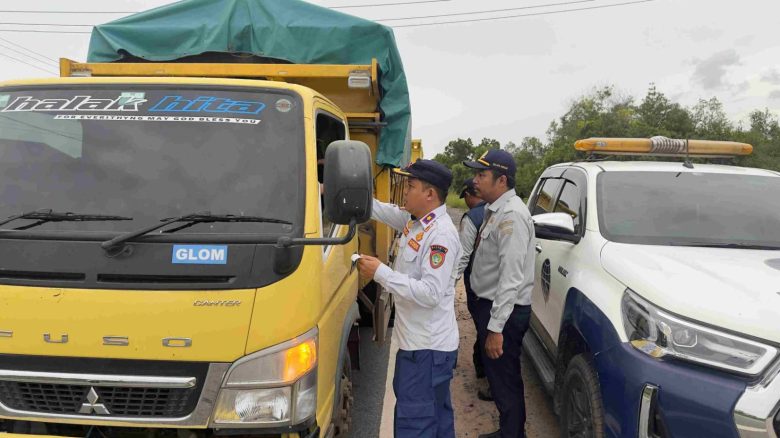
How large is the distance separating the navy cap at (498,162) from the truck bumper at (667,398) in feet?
4.70

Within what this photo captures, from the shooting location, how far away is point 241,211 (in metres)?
2.22

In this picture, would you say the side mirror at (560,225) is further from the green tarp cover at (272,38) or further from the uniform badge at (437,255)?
the green tarp cover at (272,38)

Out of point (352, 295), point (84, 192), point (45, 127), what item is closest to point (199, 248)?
point (84, 192)

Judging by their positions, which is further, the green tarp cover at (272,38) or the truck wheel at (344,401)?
the green tarp cover at (272,38)

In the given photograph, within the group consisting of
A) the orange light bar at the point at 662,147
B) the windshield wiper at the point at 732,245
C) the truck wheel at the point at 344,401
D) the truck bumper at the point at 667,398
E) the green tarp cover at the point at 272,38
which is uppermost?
the green tarp cover at the point at 272,38

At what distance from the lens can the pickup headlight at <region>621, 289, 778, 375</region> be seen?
199 centimetres

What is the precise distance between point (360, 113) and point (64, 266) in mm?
2442

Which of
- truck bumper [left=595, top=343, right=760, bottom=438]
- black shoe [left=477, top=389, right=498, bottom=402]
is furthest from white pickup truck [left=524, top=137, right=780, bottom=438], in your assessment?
black shoe [left=477, top=389, right=498, bottom=402]

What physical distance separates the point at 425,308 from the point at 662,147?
8.78ft

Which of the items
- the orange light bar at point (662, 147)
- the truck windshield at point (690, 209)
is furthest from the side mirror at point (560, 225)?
the orange light bar at point (662, 147)

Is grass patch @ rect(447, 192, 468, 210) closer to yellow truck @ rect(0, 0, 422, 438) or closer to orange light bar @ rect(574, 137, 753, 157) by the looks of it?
orange light bar @ rect(574, 137, 753, 157)

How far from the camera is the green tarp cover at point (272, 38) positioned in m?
3.94

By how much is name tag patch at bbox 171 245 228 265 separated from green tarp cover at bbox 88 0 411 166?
228 cm

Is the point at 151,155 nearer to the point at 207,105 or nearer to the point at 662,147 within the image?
the point at 207,105
